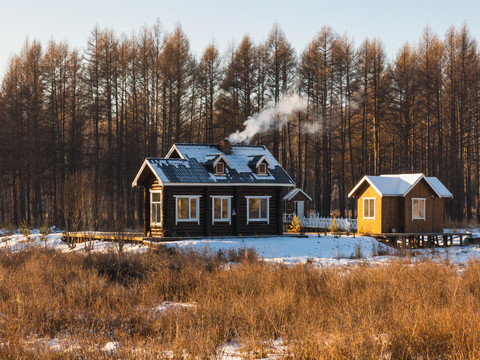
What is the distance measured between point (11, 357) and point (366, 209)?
96.7ft

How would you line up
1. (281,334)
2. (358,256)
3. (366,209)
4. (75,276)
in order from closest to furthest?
→ (281,334), (75,276), (358,256), (366,209)

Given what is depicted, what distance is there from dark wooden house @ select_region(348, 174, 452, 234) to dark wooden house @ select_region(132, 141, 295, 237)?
583cm

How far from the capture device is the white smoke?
41.8m

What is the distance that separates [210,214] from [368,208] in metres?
10.5

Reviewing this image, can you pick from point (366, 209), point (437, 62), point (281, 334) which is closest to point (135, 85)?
point (366, 209)

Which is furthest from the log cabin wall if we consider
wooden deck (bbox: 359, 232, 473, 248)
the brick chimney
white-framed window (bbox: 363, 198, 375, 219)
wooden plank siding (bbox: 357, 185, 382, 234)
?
wooden deck (bbox: 359, 232, 473, 248)

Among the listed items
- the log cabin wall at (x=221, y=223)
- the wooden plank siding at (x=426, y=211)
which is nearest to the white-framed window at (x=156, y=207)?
the log cabin wall at (x=221, y=223)

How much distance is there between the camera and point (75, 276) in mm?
13828

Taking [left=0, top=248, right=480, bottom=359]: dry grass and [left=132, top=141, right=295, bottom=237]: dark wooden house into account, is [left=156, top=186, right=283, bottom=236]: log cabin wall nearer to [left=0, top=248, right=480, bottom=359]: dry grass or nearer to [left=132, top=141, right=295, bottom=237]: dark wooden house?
[left=132, top=141, right=295, bottom=237]: dark wooden house

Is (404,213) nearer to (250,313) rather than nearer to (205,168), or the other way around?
(205,168)

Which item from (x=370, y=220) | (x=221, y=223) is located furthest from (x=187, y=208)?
(x=370, y=220)

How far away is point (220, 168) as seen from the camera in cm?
3109

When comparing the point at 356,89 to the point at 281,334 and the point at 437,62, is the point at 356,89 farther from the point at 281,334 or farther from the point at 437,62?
the point at 281,334

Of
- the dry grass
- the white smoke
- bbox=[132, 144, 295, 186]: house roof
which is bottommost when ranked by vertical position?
the dry grass
